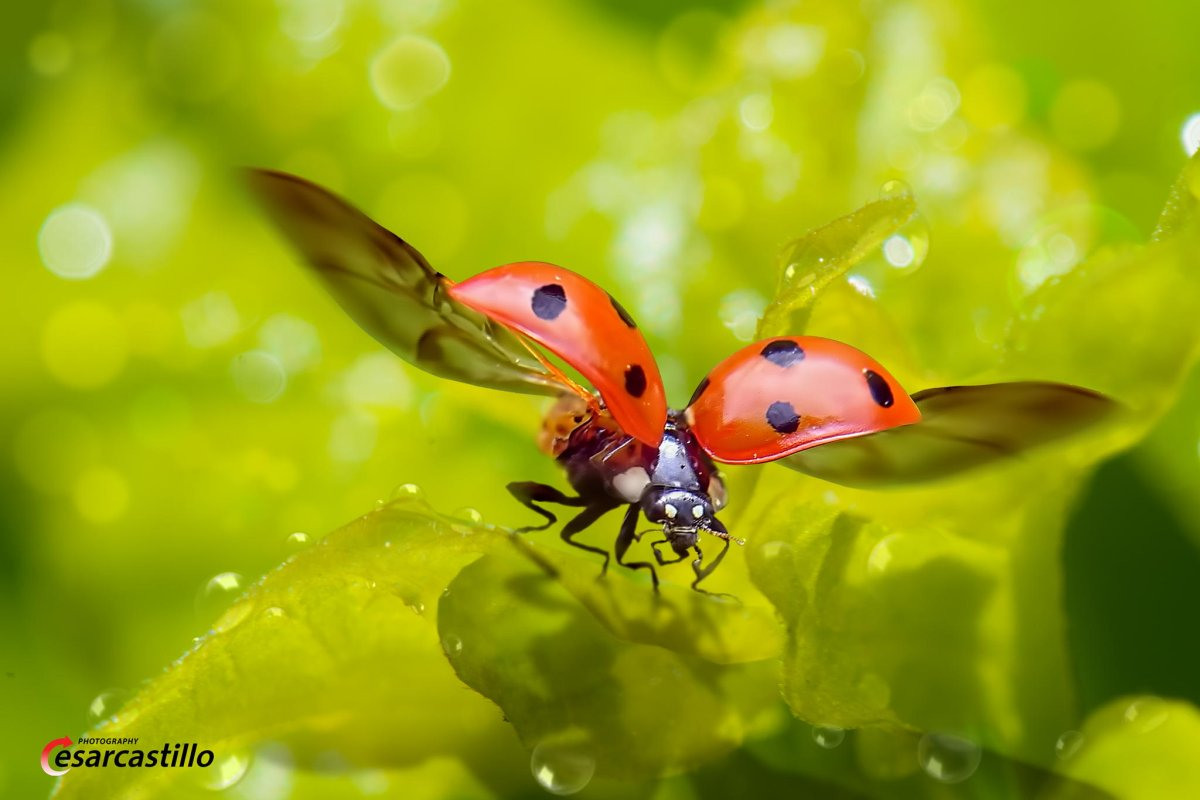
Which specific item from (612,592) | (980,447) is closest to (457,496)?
(612,592)

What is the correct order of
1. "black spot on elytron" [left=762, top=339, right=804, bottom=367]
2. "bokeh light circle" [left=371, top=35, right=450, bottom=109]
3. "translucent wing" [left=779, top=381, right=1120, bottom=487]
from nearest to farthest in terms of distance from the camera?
1. "translucent wing" [left=779, top=381, right=1120, bottom=487]
2. "black spot on elytron" [left=762, top=339, right=804, bottom=367]
3. "bokeh light circle" [left=371, top=35, right=450, bottom=109]

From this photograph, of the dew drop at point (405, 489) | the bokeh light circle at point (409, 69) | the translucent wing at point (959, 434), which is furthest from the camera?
the bokeh light circle at point (409, 69)

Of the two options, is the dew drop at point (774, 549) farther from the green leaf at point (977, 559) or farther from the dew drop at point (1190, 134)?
the dew drop at point (1190, 134)

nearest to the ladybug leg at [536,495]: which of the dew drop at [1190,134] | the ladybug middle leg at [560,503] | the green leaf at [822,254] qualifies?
the ladybug middle leg at [560,503]

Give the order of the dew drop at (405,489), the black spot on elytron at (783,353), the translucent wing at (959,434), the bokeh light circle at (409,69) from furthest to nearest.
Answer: the bokeh light circle at (409,69) → the dew drop at (405,489) → the black spot on elytron at (783,353) → the translucent wing at (959,434)

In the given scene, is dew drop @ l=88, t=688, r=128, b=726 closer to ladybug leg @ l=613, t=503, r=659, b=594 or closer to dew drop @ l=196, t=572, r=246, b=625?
dew drop @ l=196, t=572, r=246, b=625

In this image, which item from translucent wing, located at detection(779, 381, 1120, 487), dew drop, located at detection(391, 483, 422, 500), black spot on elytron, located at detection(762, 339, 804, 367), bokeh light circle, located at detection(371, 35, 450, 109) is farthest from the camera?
bokeh light circle, located at detection(371, 35, 450, 109)

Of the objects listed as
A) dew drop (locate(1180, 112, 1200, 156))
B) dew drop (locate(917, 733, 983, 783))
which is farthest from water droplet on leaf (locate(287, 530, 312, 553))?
dew drop (locate(1180, 112, 1200, 156))
